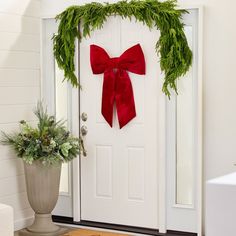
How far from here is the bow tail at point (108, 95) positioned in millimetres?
4496

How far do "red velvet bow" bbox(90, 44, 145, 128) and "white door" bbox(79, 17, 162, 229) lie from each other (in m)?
0.05

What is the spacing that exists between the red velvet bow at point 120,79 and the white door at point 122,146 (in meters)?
0.05

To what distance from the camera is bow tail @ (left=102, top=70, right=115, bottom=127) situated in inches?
177

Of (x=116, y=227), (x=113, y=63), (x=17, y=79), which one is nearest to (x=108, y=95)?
(x=113, y=63)

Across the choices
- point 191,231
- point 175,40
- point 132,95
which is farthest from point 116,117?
point 191,231

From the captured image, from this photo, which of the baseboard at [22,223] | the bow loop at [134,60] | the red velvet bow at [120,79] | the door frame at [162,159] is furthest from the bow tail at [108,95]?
the baseboard at [22,223]

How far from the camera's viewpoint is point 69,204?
4855 millimetres

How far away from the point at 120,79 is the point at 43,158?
961 mm

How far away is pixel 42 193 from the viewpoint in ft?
14.5

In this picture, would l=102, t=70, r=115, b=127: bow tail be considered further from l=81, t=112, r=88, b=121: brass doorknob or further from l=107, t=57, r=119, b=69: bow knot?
l=81, t=112, r=88, b=121: brass doorknob

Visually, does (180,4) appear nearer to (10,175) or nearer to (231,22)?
(231,22)

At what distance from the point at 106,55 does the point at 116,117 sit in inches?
22.2

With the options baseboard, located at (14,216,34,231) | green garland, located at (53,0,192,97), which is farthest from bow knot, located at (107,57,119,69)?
baseboard, located at (14,216,34,231)

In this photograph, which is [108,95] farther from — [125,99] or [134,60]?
[134,60]
